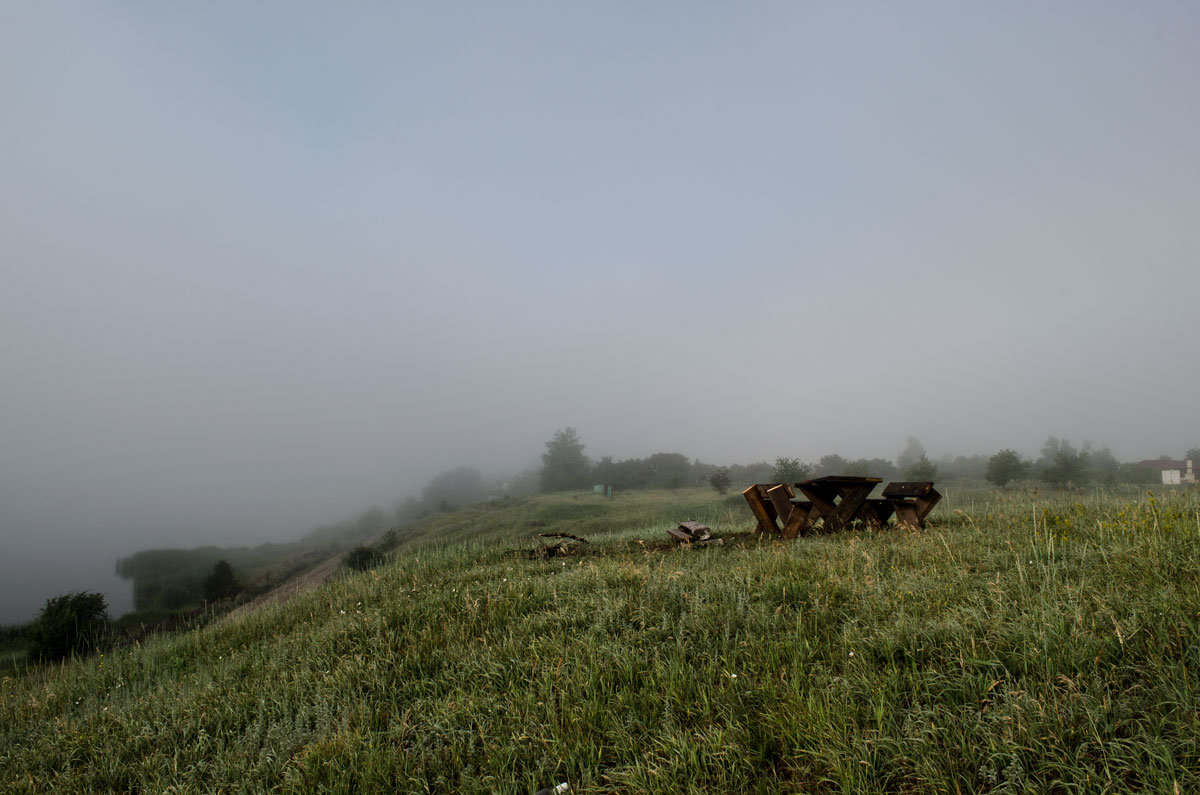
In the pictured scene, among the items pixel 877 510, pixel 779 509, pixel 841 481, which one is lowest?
pixel 877 510

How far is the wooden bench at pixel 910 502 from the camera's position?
8.83 m

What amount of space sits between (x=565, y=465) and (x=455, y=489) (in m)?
49.5

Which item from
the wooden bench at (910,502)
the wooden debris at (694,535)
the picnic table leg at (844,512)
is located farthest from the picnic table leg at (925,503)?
the wooden debris at (694,535)

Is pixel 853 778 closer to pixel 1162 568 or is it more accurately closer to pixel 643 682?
pixel 643 682

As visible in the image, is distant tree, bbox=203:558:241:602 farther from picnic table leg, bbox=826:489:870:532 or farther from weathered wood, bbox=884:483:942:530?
weathered wood, bbox=884:483:942:530

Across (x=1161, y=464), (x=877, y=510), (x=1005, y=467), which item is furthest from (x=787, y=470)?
(x=1161, y=464)

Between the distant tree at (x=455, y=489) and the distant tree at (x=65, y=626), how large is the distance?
310 ft

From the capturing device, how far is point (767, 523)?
9953mm

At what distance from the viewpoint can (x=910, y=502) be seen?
358 inches

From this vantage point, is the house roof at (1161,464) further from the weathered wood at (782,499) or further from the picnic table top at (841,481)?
the weathered wood at (782,499)

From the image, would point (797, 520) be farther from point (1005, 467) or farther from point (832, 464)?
point (832, 464)

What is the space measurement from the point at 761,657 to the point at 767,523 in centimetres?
690

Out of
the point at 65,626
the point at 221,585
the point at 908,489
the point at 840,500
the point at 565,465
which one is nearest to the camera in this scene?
the point at 908,489

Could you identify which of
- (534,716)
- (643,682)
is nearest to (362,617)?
(534,716)
